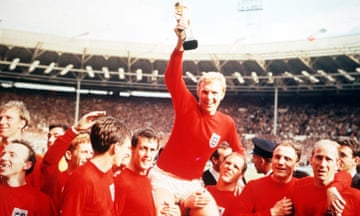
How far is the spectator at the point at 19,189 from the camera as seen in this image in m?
1.88

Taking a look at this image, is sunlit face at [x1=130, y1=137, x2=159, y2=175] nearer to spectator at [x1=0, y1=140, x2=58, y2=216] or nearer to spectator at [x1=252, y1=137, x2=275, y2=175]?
spectator at [x1=0, y1=140, x2=58, y2=216]

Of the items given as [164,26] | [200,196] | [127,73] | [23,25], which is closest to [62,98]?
[127,73]

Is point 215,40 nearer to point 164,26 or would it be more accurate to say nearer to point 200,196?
point 164,26

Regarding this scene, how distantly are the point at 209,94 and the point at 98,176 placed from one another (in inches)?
30.3

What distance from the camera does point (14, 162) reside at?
1921mm

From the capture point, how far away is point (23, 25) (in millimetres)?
2863

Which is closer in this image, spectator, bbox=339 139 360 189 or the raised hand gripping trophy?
the raised hand gripping trophy

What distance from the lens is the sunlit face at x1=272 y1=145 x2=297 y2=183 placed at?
2127mm

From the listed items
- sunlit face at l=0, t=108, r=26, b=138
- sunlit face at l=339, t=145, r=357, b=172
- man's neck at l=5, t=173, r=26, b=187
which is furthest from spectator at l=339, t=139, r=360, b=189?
sunlit face at l=0, t=108, r=26, b=138

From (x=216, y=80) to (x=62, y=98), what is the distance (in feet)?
13.8

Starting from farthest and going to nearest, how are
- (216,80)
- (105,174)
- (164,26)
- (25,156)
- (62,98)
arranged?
(62,98), (164,26), (216,80), (25,156), (105,174)

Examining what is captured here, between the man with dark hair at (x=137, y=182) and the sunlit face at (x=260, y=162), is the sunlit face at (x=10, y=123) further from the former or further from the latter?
the sunlit face at (x=260, y=162)

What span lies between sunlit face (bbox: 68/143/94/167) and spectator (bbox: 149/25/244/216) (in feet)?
1.29

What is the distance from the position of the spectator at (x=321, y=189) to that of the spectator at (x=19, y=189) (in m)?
1.32
